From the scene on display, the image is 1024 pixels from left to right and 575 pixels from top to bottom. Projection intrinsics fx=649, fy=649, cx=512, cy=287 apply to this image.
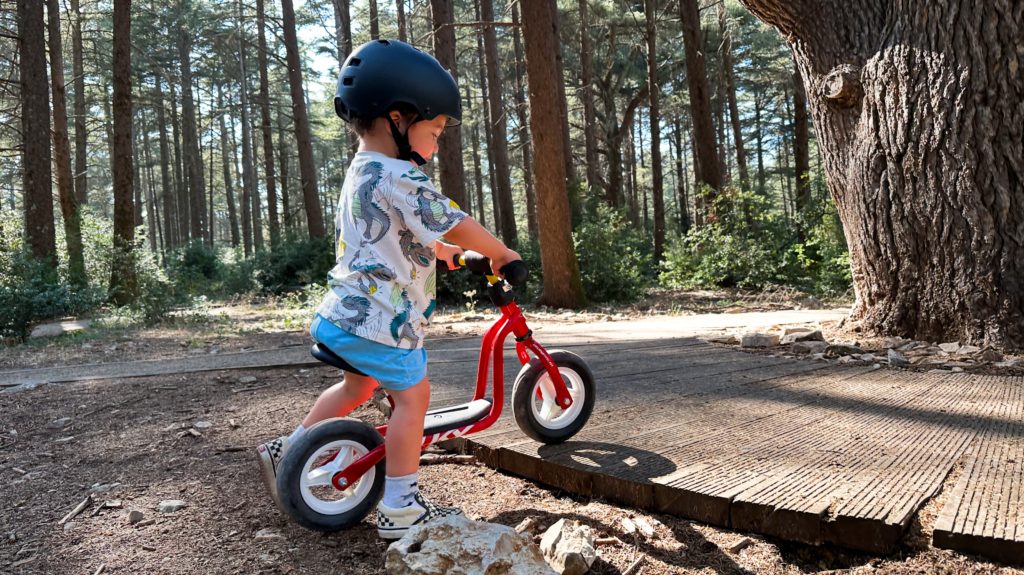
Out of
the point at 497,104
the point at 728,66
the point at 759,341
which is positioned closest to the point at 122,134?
the point at 497,104

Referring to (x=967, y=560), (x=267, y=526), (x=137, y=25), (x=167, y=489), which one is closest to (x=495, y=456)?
(x=267, y=526)

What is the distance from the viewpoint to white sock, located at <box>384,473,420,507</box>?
1884mm

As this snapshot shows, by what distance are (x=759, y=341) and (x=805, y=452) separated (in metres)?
2.23

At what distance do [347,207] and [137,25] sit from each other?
2964cm

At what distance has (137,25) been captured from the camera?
25875mm

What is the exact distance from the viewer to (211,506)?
2230mm

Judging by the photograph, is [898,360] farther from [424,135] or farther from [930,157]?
[424,135]

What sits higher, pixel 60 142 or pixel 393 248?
pixel 60 142

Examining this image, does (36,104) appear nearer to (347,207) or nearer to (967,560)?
(347,207)

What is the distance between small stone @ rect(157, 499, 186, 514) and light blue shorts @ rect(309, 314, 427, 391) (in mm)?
850

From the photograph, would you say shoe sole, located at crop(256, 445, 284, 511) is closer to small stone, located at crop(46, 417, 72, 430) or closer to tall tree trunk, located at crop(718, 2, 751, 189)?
small stone, located at crop(46, 417, 72, 430)

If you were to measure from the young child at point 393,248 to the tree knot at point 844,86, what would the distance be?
2.96 metres

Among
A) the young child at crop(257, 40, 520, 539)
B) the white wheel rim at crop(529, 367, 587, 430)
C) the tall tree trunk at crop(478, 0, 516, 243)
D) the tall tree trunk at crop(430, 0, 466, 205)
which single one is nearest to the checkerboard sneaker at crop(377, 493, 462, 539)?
the young child at crop(257, 40, 520, 539)

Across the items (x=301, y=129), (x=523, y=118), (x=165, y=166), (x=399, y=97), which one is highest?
(x=165, y=166)
